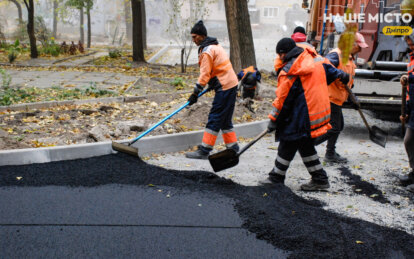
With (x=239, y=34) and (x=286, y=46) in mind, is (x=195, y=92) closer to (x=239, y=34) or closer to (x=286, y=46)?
(x=286, y=46)

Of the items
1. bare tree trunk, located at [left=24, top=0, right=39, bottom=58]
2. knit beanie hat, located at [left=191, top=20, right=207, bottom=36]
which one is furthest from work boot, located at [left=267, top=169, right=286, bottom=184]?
bare tree trunk, located at [left=24, top=0, right=39, bottom=58]

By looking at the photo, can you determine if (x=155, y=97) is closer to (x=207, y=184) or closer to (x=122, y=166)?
(x=122, y=166)

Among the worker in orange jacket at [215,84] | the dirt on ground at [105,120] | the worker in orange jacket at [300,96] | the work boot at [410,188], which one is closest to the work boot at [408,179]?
the work boot at [410,188]

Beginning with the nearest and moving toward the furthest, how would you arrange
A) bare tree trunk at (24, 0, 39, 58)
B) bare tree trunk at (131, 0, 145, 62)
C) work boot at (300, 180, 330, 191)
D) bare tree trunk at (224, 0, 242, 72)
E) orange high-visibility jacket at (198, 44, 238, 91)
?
1. work boot at (300, 180, 330, 191)
2. orange high-visibility jacket at (198, 44, 238, 91)
3. bare tree trunk at (224, 0, 242, 72)
4. bare tree trunk at (131, 0, 145, 62)
5. bare tree trunk at (24, 0, 39, 58)

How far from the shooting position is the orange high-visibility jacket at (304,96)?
3846mm

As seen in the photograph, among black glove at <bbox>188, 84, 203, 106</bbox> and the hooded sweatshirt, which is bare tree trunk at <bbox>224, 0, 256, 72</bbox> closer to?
the hooded sweatshirt

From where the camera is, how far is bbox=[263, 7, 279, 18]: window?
52.6 meters

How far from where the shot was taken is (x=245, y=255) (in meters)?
2.89

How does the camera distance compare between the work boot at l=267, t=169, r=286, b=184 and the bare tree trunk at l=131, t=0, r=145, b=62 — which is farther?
the bare tree trunk at l=131, t=0, r=145, b=62

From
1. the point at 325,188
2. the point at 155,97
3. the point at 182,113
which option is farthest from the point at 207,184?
the point at 155,97

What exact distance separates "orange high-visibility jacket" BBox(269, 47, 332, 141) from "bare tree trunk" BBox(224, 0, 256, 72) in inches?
208

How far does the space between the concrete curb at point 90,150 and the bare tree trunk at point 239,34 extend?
3.80 metres

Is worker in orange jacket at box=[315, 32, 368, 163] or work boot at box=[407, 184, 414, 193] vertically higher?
worker in orange jacket at box=[315, 32, 368, 163]

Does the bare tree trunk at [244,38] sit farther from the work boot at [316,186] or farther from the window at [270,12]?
the window at [270,12]
